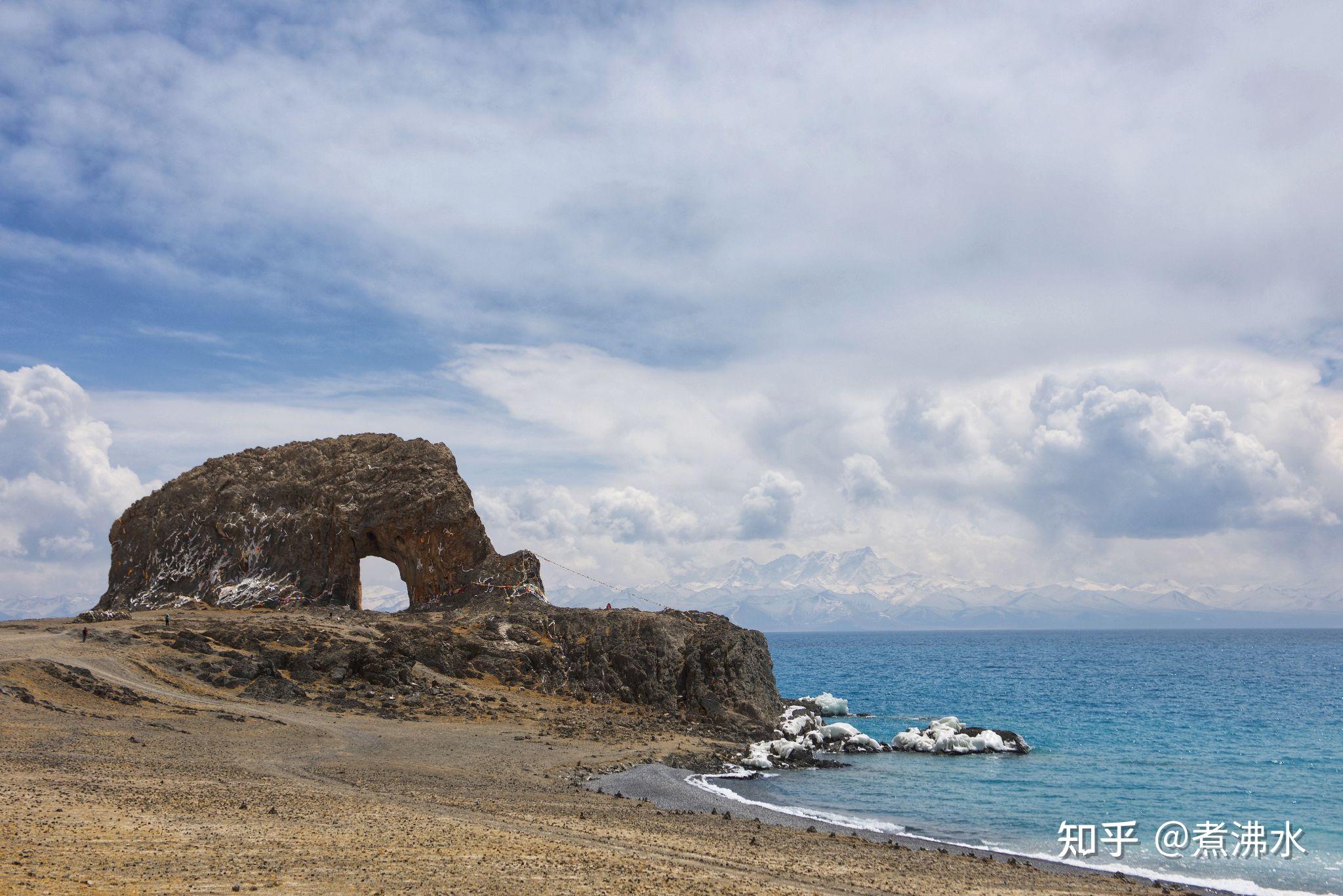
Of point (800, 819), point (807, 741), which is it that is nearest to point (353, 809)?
point (800, 819)

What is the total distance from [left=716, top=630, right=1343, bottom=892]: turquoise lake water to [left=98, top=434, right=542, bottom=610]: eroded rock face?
2393 centimetres

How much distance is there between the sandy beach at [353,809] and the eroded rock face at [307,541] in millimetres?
13903

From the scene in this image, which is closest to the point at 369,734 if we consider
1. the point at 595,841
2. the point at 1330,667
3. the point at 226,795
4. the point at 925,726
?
the point at 226,795

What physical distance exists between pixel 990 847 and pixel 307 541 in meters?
40.7

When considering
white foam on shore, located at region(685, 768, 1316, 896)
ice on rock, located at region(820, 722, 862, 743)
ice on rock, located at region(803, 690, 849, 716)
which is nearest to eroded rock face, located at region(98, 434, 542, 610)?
ice on rock, located at region(820, 722, 862, 743)

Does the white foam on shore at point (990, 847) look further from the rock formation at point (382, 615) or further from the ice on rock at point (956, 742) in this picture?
the ice on rock at point (956, 742)

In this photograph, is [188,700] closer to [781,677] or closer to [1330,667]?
[781,677]

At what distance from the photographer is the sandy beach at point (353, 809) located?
12375 millimetres

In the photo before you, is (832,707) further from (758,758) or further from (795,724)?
(758,758)

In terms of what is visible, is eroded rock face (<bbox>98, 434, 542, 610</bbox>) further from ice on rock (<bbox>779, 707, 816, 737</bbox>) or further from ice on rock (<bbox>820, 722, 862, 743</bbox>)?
ice on rock (<bbox>820, 722, 862, 743</bbox>)

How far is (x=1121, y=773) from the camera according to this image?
33.2 metres

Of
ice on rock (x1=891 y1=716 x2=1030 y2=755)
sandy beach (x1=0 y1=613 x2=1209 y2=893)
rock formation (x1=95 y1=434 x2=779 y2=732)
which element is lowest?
ice on rock (x1=891 y1=716 x2=1030 y2=755)

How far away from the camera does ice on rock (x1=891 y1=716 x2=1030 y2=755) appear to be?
38938 millimetres

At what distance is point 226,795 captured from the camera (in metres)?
17.6
